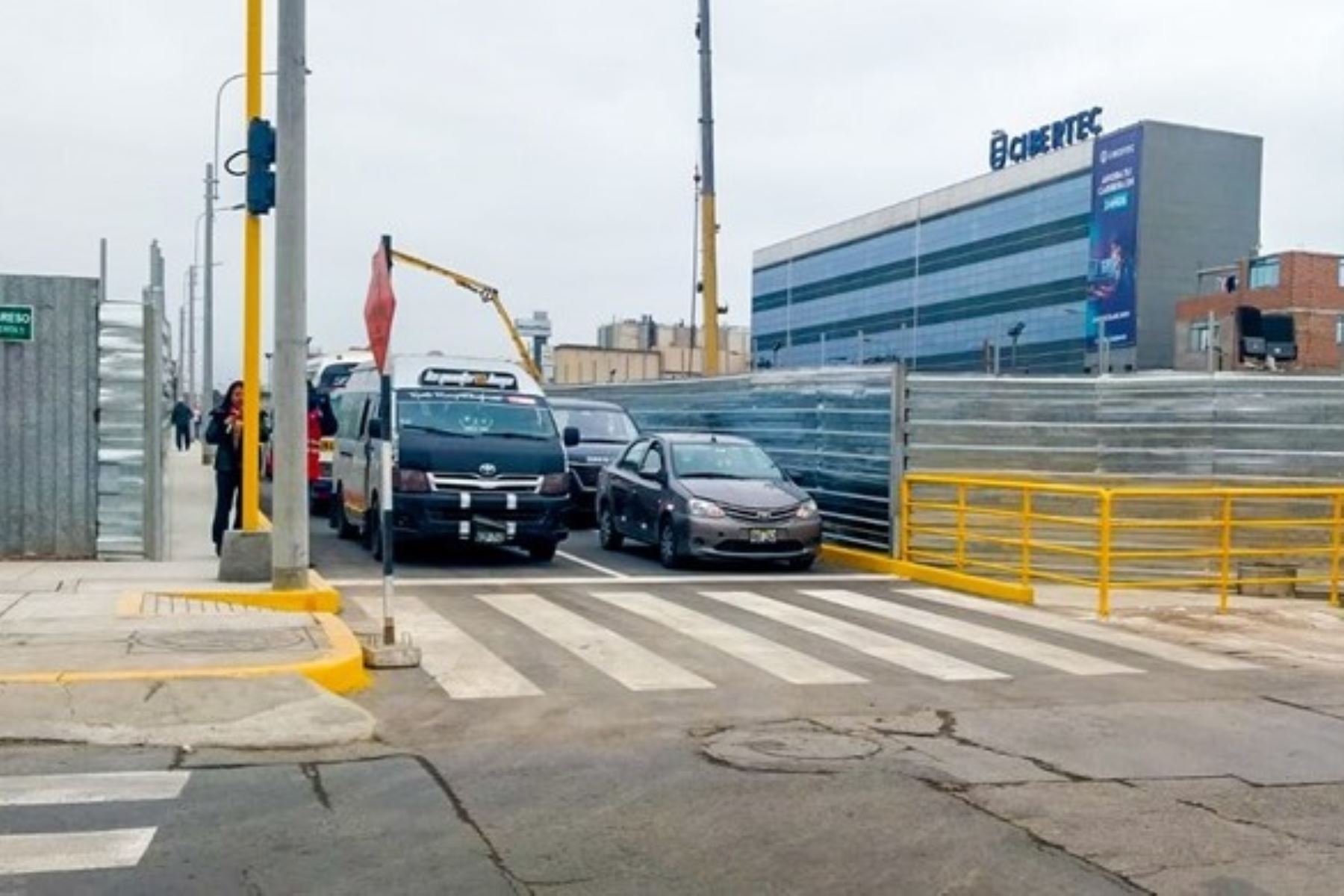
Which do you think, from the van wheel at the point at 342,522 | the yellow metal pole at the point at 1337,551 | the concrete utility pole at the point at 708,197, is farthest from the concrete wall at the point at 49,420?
the concrete utility pole at the point at 708,197

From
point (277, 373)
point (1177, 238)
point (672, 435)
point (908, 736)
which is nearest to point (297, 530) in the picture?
point (277, 373)

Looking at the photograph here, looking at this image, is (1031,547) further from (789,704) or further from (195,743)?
(195,743)

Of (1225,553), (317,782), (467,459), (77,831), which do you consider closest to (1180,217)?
(1225,553)

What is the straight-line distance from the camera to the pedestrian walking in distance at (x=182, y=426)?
41.9 metres

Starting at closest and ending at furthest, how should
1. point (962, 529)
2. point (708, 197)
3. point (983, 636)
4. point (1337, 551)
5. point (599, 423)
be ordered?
point (983, 636), point (1337, 551), point (962, 529), point (599, 423), point (708, 197)

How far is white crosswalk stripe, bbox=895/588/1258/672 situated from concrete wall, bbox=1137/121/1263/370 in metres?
67.4

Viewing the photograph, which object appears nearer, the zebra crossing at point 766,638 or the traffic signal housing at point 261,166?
the zebra crossing at point 766,638

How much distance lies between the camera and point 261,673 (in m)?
8.65

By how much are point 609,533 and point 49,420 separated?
301 inches

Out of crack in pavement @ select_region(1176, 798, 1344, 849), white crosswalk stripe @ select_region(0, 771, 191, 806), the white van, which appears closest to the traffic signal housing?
the white van

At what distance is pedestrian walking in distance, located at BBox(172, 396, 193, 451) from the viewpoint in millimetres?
41900

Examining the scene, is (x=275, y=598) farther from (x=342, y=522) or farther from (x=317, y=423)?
(x=342, y=522)

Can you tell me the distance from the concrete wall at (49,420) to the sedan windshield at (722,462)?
22.1 feet

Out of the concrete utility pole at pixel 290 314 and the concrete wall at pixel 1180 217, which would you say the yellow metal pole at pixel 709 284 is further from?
the concrete wall at pixel 1180 217
